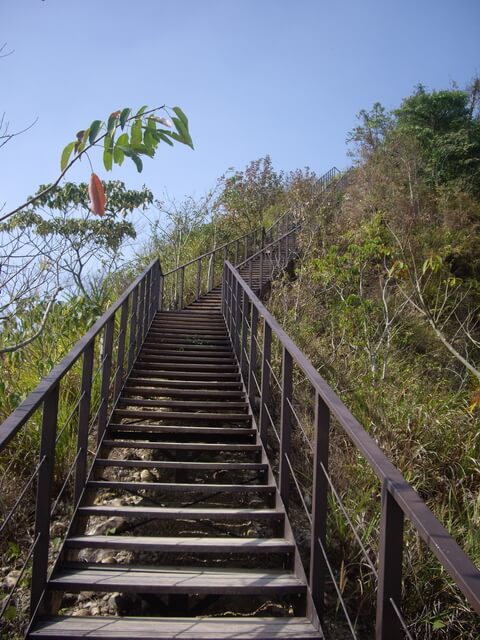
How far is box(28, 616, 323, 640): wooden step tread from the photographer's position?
7.39 ft

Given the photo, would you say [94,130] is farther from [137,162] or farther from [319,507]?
[319,507]

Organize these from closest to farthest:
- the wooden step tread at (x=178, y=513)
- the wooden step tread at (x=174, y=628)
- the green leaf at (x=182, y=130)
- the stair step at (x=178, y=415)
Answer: the green leaf at (x=182, y=130), the wooden step tread at (x=174, y=628), the wooden step tread at (x=178, y=513), the stair step at (x=178, y=415)

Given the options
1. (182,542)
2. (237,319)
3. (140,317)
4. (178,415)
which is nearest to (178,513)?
(182,542)

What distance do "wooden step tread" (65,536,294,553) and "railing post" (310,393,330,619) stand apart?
419mm

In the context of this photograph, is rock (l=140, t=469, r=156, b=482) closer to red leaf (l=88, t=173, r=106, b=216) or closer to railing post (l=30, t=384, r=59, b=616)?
railing post (l=30, t=384, r=59, b=616)

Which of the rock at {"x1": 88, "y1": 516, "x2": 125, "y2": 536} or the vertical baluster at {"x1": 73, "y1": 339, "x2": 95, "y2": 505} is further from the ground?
the vertical baluster at {"x1": 73, "y1": 339, "x2": 95, "y2": 505}

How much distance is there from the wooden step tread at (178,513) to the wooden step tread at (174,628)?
2.32 ft

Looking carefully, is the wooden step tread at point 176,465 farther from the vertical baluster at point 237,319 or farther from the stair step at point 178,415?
the vertical baluster at point 237,319

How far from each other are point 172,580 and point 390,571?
53.8 inches

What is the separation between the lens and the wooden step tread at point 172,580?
8.33 feet

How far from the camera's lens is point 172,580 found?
2656mm

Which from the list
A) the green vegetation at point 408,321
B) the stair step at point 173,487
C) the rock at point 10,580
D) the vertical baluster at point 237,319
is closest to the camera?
the rock at point 10,580

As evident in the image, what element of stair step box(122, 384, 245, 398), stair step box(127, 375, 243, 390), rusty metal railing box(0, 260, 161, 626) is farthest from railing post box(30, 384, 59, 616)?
stair step box(127, 375, 243, 390)

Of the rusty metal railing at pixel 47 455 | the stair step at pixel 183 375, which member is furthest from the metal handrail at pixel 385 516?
the stair step at pixel 183 375
